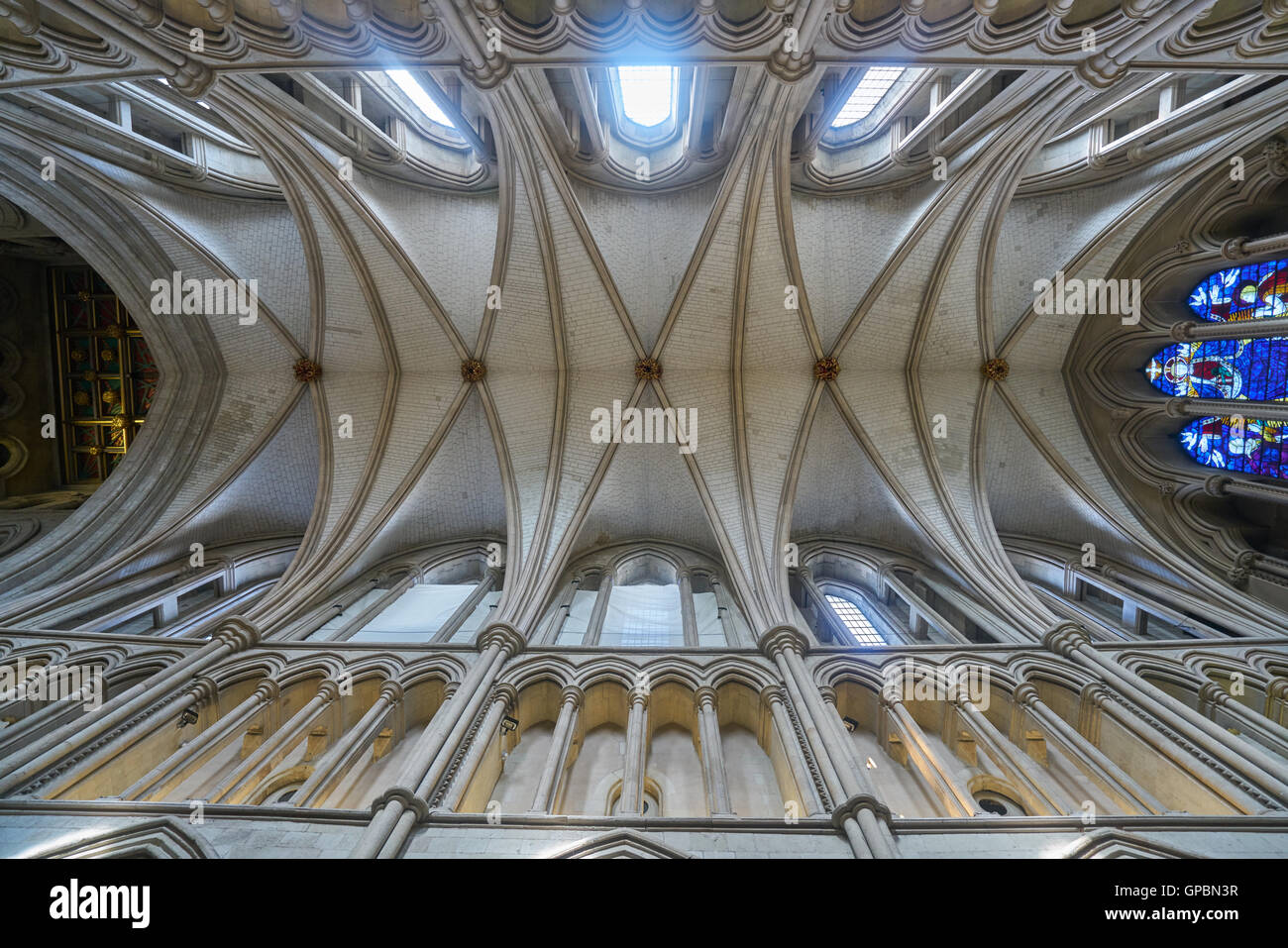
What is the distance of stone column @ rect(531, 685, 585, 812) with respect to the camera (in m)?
6.88

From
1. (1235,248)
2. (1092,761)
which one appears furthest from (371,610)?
(1235,248)

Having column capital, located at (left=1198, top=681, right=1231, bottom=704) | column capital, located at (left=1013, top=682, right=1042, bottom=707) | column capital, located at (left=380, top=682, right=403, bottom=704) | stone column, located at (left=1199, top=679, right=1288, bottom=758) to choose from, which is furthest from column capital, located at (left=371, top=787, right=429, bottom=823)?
column capital, located at (left=1198, top=681, right=1231, bottom=704)

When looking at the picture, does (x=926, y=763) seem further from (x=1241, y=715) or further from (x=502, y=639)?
(x=502, y=639)

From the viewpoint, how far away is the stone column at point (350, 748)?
680cm

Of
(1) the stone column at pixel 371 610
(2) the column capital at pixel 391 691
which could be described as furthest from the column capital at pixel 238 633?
(2) the column capital at pixel 391 691

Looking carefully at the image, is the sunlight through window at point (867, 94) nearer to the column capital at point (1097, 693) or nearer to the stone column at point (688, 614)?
the stone column at point (688, 614)

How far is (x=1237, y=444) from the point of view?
1310 centimetres

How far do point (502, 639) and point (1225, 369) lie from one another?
15.8 metres

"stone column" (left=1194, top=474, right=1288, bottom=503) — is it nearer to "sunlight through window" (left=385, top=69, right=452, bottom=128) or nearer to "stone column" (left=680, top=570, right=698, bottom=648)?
"stone column" (left=680, top=570, right=698, bottom=648)

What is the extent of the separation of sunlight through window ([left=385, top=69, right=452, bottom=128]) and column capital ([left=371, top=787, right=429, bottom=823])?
41.6 ft

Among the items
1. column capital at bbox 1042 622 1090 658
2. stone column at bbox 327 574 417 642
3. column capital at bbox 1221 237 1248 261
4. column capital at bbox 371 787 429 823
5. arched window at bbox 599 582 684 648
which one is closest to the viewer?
column capital at bbox 371 787 429 823
